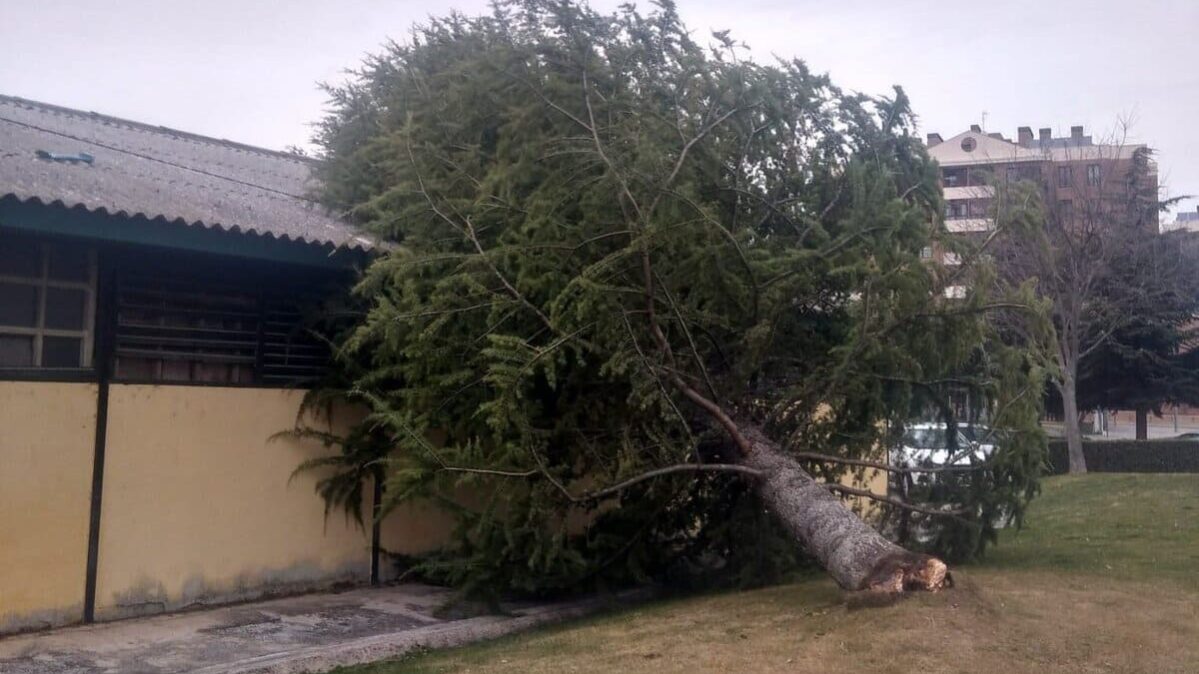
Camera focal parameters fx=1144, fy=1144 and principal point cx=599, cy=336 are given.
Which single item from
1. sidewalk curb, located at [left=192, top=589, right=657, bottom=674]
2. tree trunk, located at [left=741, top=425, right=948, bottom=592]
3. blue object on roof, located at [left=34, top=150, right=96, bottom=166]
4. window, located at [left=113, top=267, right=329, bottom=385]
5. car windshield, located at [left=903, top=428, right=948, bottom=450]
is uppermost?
blue object on roof, located at [left=34, top=150, right=96, bottom=166]

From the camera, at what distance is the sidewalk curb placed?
25.4 ft

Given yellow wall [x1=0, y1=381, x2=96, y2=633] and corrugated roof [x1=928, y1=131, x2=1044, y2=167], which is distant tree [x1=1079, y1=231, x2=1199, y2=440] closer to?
corrugated roof [x1=928, y1=131, x2=1044, y2=167]

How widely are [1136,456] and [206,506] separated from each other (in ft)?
76.0

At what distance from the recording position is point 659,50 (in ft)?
31.0

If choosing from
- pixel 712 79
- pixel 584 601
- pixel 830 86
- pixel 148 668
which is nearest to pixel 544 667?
pixel 148 668

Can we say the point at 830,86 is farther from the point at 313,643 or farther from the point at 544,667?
the point at 313,643

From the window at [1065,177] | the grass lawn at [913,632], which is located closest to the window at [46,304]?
the grass lawn at [913,632]

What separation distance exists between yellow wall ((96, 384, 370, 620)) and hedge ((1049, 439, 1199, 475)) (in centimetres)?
1989

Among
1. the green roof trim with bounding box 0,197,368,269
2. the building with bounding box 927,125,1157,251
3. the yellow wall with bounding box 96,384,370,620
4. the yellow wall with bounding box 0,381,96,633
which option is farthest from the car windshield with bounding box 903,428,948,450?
the building with bounding box 927,125,1157,251

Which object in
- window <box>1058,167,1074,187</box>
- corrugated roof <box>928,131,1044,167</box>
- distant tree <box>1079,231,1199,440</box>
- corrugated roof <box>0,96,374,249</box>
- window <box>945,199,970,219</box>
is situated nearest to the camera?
corrugated roof <box>0,96,374,249</box>

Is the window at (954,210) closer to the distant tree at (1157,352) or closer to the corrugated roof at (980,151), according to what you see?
the corrugated roof at (980,151)

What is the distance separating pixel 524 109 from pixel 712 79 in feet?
4.90

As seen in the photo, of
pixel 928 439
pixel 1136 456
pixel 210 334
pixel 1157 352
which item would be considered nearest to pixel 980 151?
pixel 1157 352

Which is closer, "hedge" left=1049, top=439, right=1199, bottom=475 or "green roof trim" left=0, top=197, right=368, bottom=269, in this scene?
"green roof trim" left=0, top=197, right=368, bottom=269
